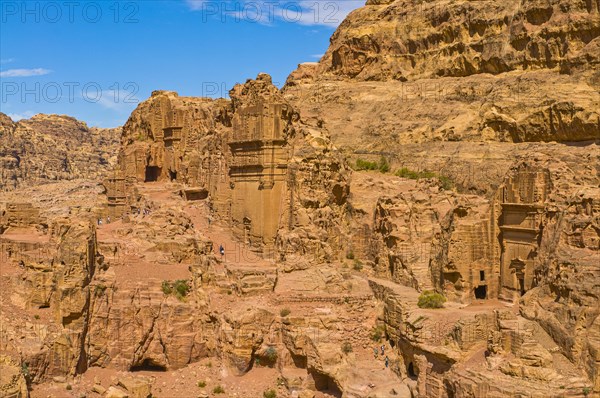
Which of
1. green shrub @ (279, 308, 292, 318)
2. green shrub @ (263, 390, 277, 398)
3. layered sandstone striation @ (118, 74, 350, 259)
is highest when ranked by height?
layered sandstone striation @ (118, 74, 350, 259)

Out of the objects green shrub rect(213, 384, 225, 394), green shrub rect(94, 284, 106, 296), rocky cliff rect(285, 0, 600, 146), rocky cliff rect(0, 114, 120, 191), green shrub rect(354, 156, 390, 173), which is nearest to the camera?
green shrub rect(213, 384, 225, 394)

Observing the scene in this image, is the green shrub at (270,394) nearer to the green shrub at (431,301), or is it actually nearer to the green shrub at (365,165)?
the green shrub at (431,301)

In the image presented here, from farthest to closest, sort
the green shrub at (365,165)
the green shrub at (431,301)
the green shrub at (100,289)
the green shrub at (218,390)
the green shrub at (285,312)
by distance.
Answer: the green shrub at (365,165) < the green shrub at (431,301) < the green shrub at (100,289) < the green shrub at (285,312) < the green shrub at (218,390)

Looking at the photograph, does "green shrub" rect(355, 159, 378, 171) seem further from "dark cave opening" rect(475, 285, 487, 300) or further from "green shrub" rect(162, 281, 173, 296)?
"green shrub" rect(162, 281, 173, 296)

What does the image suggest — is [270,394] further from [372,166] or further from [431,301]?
[372,166]

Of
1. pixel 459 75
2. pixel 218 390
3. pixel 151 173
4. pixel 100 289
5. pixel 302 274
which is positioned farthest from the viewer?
pixel 459 75

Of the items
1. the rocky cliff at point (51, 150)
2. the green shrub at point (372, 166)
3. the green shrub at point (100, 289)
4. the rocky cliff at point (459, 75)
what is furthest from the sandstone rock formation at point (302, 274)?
the rocky cliff at point (51, 150)

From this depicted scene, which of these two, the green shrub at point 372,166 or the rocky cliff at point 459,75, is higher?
the rocky cliff at point 459,75

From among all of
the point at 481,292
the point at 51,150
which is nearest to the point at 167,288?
the point at 481,292

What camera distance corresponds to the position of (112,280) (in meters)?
25.7

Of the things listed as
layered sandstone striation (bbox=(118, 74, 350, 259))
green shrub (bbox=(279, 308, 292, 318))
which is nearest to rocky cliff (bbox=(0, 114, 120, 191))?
layered sandstone striation (bbox=(118, 74, 350, 259))

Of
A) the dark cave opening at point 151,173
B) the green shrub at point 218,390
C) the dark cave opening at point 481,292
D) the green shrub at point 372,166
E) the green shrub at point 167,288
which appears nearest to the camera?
the green shrub at point 218,390

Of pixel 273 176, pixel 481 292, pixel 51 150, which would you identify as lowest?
pixel 481 292

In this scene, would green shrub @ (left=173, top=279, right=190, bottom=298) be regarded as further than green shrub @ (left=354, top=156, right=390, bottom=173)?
No
